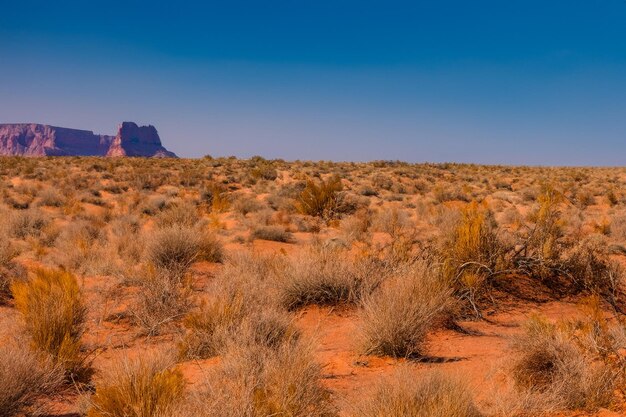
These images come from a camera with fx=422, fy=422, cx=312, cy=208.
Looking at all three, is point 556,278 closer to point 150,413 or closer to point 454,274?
point 454,274

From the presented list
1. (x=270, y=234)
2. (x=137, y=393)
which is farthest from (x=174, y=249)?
(x=137, y=393)

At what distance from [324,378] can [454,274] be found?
2880mm

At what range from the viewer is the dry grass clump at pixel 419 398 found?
236cm

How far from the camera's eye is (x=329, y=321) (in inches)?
209

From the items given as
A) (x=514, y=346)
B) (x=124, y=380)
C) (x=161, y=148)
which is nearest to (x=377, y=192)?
(x=514, y=346)

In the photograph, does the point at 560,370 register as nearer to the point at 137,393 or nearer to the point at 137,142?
the point at 137,393

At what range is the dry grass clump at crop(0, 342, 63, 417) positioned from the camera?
289 cm

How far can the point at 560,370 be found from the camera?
3113 mm

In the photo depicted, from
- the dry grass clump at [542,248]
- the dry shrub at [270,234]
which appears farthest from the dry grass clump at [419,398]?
the dry shrub at [270,234]

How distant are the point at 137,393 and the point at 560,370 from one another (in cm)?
295

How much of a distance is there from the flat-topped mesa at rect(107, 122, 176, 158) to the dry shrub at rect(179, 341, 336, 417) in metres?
172

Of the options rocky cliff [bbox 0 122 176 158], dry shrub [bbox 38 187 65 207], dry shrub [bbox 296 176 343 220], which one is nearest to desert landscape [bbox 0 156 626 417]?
dry shrub [bbox 296 176 343 220]

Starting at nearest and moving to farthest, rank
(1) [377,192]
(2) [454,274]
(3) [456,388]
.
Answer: (3) [456,388] → (2) [454,274] → (1) [377,192]

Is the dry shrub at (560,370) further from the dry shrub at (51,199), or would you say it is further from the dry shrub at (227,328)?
the dry shrub at (51,199)
